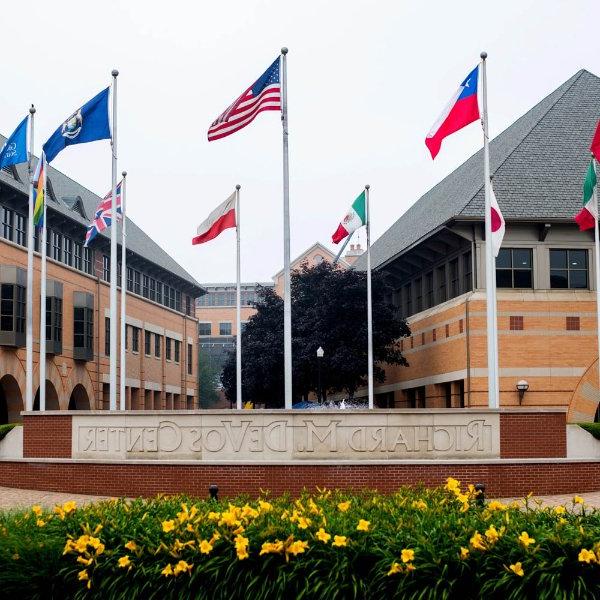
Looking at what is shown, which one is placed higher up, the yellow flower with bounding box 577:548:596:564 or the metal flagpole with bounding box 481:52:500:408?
the metal flagpole with bounding box 481:52:500:408

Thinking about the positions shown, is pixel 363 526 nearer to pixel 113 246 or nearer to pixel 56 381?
pixel 113 246

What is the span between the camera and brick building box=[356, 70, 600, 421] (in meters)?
39.1

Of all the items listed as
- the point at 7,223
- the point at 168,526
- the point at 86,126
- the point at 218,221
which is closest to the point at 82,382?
the point at 7,223

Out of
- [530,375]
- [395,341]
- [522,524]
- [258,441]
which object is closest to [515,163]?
[530,375]

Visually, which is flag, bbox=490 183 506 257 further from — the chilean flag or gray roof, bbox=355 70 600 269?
gray roof, bbox=355 70 600 269

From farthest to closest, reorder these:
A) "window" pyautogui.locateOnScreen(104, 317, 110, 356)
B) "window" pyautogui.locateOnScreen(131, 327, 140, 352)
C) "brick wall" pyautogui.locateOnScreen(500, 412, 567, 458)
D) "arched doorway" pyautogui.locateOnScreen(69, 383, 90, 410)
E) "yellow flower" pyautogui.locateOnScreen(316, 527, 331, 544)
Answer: "window" pyautogui.locateOnScreen(131, 327, 140, 352), "window" pyautogui.locateOnScreen(104, 317, 110, 356), "arched doorway" pyautogui.locateOnScreen(69, 383, 90, 410), "brick wall" pyautogui.locateOnScreen(500, 412, 567, 458), "yellow flower" pyautogui.locateOnScreen(316, 527, 331, 544)

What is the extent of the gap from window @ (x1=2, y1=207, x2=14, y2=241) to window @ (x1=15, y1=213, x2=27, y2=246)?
20.1 inches

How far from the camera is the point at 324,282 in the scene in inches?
2047

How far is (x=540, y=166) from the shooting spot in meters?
42.0

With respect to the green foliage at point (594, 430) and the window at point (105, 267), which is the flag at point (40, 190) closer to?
the green foliage at point (594, 430)

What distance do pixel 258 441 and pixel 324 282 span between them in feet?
98.3

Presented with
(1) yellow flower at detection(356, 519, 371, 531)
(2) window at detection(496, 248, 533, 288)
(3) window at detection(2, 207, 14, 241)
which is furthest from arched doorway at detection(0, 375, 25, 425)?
(1) yellow flower at detection(356, 519, 371, 531)

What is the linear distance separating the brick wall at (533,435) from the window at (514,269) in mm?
16989

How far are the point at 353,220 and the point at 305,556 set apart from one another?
27.0 m
